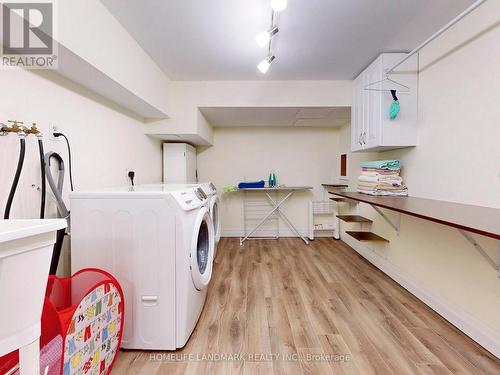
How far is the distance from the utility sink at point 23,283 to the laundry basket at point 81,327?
0.89 feet

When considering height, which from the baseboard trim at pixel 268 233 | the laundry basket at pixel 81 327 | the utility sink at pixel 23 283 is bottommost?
the baseboard trim at pixel 268 233

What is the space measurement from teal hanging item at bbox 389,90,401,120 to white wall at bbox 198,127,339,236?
1.84 metres

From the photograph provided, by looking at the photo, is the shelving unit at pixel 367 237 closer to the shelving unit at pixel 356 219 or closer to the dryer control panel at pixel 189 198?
the shelving unit at pixel 356 219

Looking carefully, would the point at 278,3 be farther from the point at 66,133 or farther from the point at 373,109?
the point at 66,133

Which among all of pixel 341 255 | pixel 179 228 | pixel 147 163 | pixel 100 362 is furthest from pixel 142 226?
pixel 341 255

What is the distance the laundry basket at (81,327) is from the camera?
34.7 inches

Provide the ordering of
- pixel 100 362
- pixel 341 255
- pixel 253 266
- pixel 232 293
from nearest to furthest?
pixel 100 362, pixel 232 293, pixel 253 266, pixel 341 255

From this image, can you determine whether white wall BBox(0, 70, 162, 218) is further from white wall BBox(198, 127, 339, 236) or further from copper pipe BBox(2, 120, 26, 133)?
white wall BBox(198, 127, 339, 236)

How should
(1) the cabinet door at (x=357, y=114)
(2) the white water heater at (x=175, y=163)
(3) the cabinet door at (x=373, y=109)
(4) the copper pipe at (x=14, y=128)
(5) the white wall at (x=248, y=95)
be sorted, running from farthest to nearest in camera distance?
(2) the white water heater at (x=175, y=163) < (5) the white wall at (x=248, y=95) < (1) the cabinet door at (x=357, y=114) < (3) the cabinet door at (x=373, y=109) < (4) the copper pipe at (x=14, y=128)

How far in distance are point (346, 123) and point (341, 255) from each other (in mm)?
1945

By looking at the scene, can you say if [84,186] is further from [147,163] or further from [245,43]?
[245,43]

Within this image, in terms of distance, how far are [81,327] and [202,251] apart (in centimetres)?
88

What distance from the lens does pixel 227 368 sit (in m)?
1.25

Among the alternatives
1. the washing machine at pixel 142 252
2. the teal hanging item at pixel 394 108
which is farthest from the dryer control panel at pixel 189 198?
the teal hanging item at pixel 394 108
